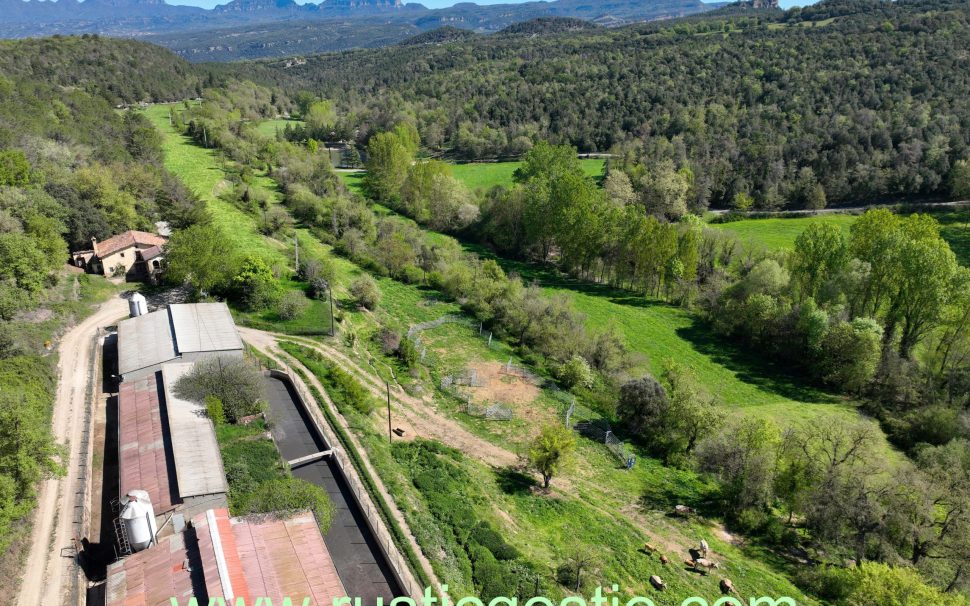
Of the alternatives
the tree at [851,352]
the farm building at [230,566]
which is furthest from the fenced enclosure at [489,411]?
the tree at [851,352]

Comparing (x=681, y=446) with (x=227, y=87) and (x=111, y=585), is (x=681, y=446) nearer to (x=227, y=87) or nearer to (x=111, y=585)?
(x=111, y=585)

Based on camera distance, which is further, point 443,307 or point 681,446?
point 443,307

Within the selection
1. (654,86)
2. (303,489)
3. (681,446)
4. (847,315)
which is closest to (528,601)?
(303,489)

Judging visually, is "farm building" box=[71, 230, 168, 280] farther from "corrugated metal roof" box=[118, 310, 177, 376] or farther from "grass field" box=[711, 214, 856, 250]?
"grass field" box=[711, 214, 856, 250]

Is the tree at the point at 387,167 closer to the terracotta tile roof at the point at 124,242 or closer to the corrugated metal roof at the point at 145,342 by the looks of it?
the terracotta tile roof at the point at 124,242

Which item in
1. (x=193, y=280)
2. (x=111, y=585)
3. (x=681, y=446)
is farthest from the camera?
(x=193, y=280)

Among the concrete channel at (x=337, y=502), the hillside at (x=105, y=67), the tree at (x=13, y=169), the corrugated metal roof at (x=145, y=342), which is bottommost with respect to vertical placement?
the concrete channel at (x=337, y=502)

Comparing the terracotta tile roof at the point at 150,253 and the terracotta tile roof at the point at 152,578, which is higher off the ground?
the terracotta tile roof at the point at 150,253


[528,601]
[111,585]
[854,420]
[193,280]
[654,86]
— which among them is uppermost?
→ [654,86]
